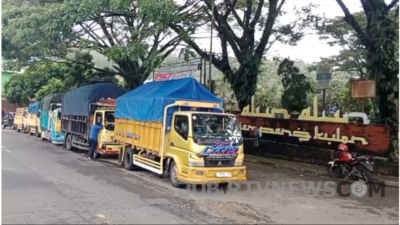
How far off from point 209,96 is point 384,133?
5009 mm

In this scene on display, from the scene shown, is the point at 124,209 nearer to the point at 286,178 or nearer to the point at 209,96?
the point at 209,96

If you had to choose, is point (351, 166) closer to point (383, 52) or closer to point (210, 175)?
point (383, 52)

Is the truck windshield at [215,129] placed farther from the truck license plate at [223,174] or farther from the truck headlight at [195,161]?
the truck license plate at [223,174]

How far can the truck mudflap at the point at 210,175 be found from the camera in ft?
30.0

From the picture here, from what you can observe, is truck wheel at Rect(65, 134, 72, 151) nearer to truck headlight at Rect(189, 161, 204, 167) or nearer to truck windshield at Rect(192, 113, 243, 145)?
truck windshield at Rect(192, 113, 243, 145)

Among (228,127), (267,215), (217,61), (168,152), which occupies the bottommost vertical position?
→ (267,215)

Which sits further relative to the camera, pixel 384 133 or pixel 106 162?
pixel 106 162

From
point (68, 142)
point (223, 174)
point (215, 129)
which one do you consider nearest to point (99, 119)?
point (68, 142)

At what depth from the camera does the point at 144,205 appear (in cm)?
766

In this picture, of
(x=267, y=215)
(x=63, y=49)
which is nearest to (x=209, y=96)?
(x=267, y=215)

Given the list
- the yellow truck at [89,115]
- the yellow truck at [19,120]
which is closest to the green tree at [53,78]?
the yellow truck at [19,120]

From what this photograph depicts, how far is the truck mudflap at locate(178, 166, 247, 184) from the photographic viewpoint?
9156mm

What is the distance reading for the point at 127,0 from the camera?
40.1ft

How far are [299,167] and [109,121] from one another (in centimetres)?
664
